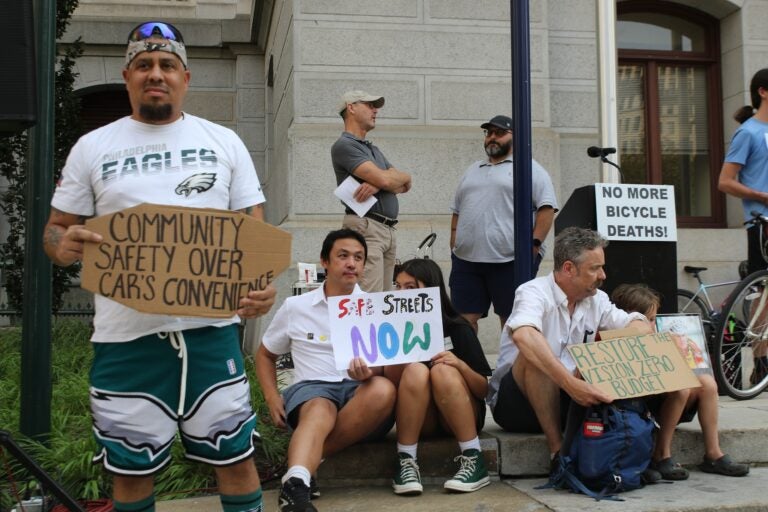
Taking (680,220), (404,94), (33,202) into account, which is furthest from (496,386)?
(680,220)

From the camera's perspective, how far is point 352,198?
550 centimetres

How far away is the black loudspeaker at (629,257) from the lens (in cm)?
530

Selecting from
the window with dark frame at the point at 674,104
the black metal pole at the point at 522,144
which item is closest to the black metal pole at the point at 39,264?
the black metal pole at the point at 522,144

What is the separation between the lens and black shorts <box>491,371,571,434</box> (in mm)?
4555

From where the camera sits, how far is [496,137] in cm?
606

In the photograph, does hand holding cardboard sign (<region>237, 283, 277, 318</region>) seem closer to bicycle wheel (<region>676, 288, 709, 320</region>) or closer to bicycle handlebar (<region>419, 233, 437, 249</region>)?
bicycle handlebar (<region>419, 233, 437, 249</region>)

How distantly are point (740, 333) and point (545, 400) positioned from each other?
83.0 inches

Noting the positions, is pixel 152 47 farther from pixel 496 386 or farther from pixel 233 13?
pixel 233 13

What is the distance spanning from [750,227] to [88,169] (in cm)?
464

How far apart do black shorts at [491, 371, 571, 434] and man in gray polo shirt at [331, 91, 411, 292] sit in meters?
1.22

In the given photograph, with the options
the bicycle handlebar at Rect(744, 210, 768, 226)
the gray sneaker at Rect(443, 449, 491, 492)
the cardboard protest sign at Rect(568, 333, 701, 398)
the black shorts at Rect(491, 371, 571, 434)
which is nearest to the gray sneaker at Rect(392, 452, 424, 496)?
the gray sneaker at Rect(443, 449, 491, 492)

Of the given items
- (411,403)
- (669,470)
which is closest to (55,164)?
(411,403)

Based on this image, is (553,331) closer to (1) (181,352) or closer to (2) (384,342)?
(2) (384,342)

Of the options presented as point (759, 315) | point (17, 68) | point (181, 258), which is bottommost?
point (759, 315)
